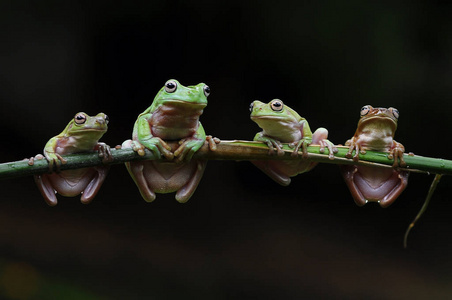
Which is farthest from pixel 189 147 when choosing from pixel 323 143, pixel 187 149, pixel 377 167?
pixel 377 167

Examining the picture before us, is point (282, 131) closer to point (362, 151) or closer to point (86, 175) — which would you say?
point (362, 151)

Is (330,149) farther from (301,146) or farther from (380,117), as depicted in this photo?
(380,117)

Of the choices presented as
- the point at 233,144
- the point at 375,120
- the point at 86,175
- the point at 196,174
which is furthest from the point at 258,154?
the point at 86,175

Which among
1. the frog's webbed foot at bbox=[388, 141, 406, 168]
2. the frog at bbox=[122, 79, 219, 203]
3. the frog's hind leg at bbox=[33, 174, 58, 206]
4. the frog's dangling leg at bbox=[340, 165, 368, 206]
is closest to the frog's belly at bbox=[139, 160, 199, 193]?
the frog at bbox=[122, 79, 219, 203]

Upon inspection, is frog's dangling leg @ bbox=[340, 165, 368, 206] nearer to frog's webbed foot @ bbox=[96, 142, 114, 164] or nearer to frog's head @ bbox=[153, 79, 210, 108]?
frog's head @ bbox=[153, 79, 210, 108]

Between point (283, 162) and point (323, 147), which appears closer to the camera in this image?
point (323, 147)

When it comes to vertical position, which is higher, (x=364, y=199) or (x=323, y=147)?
(x=323, y=147)
